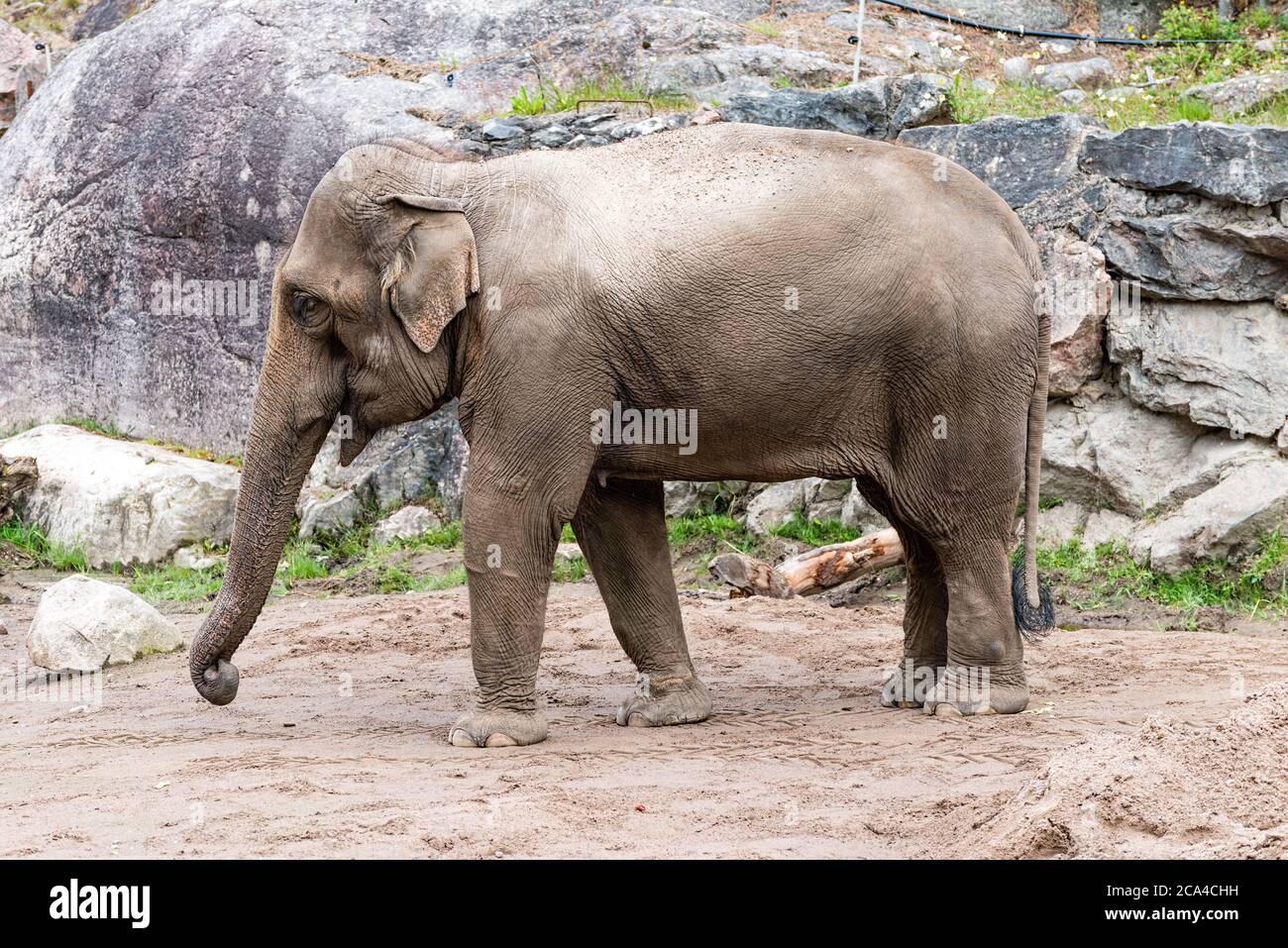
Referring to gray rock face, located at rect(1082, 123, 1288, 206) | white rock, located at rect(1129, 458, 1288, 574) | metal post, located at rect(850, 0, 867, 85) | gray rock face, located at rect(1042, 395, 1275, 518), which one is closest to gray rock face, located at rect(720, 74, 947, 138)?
metal post, located at rect(850, 0, 867, 85)

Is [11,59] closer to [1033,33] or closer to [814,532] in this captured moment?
[1033,33]

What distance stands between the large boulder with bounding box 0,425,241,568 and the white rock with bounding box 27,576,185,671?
2735mm

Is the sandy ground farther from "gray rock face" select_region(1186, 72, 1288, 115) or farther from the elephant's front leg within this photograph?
"gray rock face" select_region(1186, 72, 1288, 115)

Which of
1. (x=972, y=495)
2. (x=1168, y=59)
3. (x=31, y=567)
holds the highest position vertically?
(x=1168, y=59)

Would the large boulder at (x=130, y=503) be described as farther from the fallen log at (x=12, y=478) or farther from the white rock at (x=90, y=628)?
the white rock at (x=90, y=628)

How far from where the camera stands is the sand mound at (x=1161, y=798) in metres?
4.31

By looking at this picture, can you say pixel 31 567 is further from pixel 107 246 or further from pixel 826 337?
pixel 826 337

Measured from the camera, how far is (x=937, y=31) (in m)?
13.5

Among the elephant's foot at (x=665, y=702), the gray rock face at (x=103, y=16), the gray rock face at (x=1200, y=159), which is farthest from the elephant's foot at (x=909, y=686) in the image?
the gray rock face at (x=103, y=16)

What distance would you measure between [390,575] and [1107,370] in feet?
16.7

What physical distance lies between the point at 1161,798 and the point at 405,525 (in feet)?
26.1

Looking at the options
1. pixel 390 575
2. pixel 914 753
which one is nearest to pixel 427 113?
pixel 390 575

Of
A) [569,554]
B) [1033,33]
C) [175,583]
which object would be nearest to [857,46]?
[1033,33]

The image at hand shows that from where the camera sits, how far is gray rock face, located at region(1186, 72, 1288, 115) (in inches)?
417
